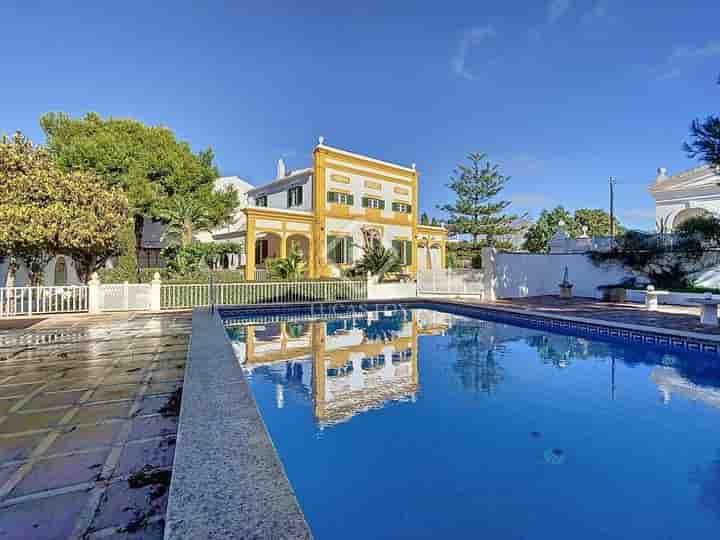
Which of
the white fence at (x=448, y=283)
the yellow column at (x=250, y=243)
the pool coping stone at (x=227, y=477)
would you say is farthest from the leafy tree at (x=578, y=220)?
the pool coping stone at (x=227, y=477)

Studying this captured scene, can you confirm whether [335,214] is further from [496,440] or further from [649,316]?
[496,440]

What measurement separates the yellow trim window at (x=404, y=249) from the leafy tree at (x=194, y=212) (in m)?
10.6

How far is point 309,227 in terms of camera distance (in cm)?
2064

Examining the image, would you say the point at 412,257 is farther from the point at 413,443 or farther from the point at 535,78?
the point at 413,443

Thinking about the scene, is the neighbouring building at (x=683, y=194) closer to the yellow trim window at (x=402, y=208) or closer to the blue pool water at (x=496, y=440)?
the yellow trim window at (x=402, y=208)

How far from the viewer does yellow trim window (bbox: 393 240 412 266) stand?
24.0 meters

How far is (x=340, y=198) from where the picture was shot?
21.3 metres

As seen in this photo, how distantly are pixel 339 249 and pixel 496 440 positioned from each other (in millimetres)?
18073

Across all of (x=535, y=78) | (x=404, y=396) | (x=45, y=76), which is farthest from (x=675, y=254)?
(x=45, y=76)

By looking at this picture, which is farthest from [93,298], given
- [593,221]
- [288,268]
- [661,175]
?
[593,221]

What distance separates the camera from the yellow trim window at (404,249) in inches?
944

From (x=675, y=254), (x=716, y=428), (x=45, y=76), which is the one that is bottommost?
(x=716, y=428)

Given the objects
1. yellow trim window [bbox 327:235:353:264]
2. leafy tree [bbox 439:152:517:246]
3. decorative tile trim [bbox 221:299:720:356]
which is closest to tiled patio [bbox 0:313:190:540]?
decorative tile trim [bbox 221:299:720:356]

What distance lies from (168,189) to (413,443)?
2099cm
